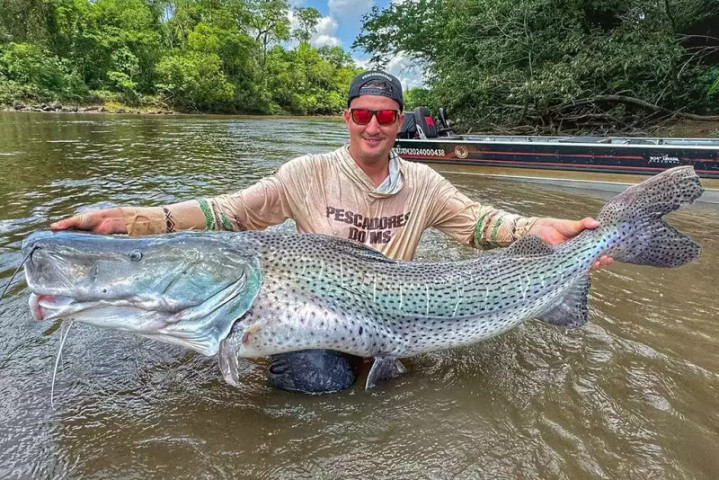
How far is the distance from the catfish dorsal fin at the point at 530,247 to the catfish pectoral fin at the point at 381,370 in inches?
41.7

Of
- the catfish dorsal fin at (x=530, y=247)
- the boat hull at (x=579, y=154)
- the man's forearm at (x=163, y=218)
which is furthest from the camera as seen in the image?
the boat hull at (x=579, y=154)

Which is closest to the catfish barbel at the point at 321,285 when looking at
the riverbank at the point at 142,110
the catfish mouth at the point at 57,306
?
the catfish mouth at the point at 57,306

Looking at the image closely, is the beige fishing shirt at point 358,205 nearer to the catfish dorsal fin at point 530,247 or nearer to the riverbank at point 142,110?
the catfish dorsal fin at point 530,247

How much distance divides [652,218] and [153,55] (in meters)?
55.0

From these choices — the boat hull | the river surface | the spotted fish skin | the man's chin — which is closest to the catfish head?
the spotted fish skin

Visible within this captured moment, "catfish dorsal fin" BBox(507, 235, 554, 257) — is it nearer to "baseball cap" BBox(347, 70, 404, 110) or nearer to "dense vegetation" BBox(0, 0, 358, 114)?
"baseball cap" BBox(347, 70, 404, 110)

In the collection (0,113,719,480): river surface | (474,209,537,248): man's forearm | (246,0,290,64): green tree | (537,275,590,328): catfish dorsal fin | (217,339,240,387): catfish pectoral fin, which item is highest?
(246,0,290,64): green tree

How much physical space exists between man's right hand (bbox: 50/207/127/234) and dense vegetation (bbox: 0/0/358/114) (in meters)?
39.2

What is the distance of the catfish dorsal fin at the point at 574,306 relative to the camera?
2887 millimetres

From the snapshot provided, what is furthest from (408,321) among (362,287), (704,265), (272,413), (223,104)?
(223,104)

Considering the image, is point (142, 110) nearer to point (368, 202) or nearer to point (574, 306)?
point (368, 202)

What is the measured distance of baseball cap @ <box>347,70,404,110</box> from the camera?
10.4ft

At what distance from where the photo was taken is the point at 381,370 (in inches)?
109

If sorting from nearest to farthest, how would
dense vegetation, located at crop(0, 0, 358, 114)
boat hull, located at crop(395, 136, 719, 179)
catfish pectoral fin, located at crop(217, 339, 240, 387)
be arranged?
catfish pectoral fin, located at crop(217, 339, 240, 387), boat hull, located at crop(395, 136, 719, 179), dense vegetation, located at crop(0, 0, 358, 114)
